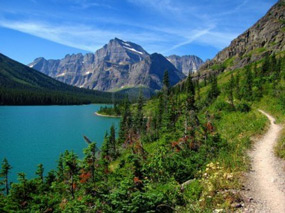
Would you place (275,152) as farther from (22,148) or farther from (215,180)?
(22,148)

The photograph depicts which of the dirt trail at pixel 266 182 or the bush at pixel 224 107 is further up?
the bush at pixel 224 107

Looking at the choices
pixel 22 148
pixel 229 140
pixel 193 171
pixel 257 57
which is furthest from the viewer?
pixel 257 57

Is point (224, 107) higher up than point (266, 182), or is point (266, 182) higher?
point (224, 107)

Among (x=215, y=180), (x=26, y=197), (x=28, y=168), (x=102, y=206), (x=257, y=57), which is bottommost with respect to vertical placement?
(x=28, y=168)

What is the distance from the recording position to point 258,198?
32.1 feet

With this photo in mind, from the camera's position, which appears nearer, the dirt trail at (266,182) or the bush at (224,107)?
the dirt trail at (266,182)

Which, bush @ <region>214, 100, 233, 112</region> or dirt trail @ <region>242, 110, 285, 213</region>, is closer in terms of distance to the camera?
dirt trail @ <region>242, 110, 285, 213</region>

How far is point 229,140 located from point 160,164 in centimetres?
960

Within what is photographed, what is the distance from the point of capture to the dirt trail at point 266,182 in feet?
30.0

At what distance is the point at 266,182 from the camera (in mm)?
11328

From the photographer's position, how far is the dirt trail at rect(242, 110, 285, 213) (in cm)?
915

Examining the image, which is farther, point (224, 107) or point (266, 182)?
point (224, 107)

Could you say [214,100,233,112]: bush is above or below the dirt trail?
above

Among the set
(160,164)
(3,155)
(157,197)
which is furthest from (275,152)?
(3,155)
